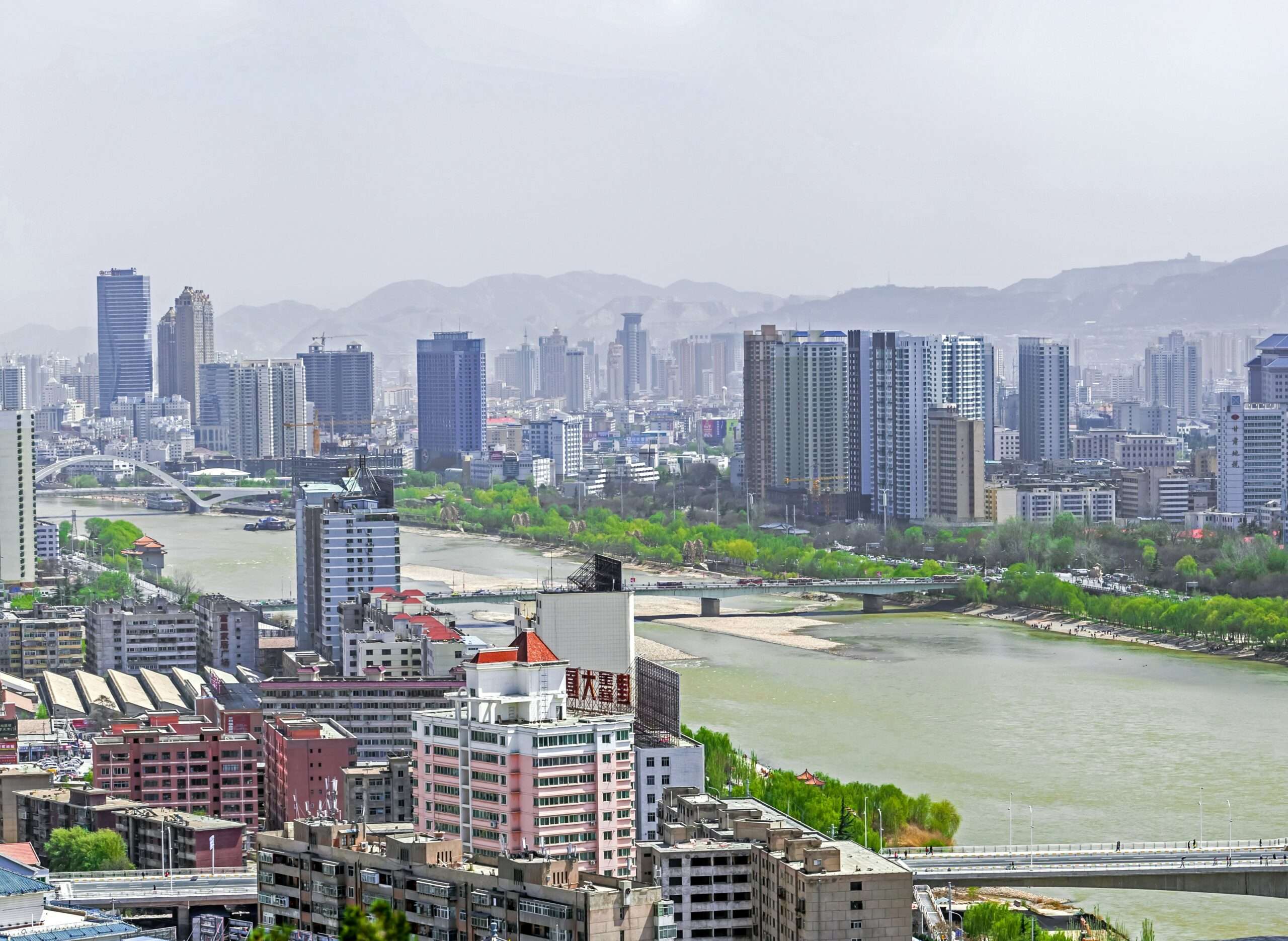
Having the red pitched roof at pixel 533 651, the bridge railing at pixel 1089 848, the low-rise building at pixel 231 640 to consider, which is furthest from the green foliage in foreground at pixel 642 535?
the red pitched roof at pixel 533 651

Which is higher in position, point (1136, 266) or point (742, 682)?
point (1136, 266)

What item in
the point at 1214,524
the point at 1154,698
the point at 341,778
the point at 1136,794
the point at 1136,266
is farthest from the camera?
the point at 1136,266

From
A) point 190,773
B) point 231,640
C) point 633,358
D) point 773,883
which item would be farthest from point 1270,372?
point 633,358

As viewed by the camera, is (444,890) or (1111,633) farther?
(1111,633)

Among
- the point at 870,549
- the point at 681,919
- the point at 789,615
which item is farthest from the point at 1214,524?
the point at 681,919

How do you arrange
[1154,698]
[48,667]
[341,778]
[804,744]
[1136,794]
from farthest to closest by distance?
[48,667]
[1154,698]
[804,744]
[1136,794]
[341,778]

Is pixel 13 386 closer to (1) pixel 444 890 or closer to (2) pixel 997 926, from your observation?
(2) pixel 997 926

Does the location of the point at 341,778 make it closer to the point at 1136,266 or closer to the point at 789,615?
the point at 789,615
